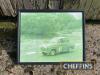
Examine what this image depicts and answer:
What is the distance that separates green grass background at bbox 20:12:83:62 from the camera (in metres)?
1.49

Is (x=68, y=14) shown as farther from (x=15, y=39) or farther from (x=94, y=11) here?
(x=15, y=39)

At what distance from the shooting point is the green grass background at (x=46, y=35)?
149 cm

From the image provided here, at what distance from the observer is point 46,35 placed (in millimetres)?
1489

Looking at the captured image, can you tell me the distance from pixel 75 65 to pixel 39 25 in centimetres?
33

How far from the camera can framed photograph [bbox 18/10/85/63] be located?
1.49 m

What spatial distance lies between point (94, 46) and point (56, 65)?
0.88ft

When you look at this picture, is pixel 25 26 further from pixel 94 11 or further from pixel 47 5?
pixel 94 11

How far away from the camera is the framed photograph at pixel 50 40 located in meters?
1.49

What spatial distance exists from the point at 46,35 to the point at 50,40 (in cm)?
4

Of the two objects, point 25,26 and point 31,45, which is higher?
point 25,26

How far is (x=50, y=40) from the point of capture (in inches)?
58.5

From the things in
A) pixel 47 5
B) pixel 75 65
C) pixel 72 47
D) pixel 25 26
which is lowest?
pixel 75 65

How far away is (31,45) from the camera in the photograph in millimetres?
1489

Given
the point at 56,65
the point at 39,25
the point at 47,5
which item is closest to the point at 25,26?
the point at 39,25
